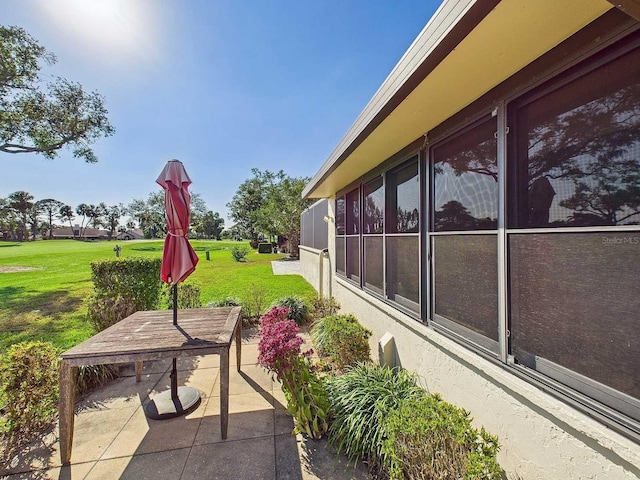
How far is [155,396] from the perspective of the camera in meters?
3.57

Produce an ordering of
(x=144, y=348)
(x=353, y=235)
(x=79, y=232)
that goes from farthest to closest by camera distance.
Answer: (x=79, y=232) → (x=353, y=235) → (x=144, y=348)

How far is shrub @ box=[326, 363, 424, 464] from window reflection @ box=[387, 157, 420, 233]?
5.71 feet

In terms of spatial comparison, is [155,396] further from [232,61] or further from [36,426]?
[232,61]

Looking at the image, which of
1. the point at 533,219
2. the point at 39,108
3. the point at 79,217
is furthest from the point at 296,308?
the point at 79,217

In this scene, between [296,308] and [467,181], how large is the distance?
510 centimetres

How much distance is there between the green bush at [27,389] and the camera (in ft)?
9.11

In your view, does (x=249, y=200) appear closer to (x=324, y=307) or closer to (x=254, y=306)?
(x=254, y=306)

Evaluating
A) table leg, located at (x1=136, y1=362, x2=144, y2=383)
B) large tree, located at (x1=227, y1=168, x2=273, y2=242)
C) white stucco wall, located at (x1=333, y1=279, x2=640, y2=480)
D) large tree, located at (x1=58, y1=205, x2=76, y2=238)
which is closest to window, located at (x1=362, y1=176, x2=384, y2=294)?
white stucco wall, located at (x1=333, y1=279, x2=640, y2=480)

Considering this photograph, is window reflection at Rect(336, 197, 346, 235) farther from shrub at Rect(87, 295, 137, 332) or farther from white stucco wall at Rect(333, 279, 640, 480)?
shrub at Rect(87, 295, 137, 332)

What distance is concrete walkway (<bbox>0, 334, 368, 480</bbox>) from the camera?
2432mm

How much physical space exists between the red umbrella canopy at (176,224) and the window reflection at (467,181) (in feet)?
9.23

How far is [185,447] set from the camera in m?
A: 2.74

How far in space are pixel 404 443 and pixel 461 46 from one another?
2.69m

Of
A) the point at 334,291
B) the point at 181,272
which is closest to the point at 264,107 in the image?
the point at 334,291
